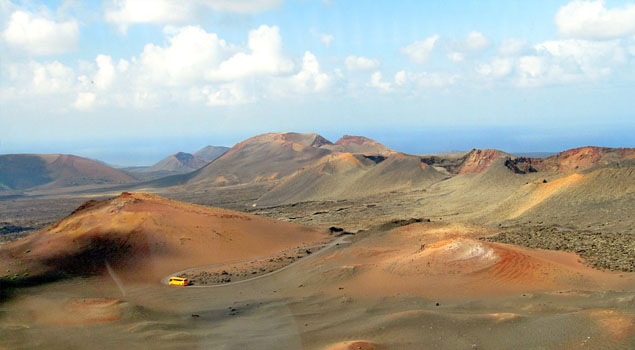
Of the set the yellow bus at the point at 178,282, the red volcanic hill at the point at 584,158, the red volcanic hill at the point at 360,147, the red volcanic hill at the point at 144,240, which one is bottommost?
the yellow bus at the point at 178,282

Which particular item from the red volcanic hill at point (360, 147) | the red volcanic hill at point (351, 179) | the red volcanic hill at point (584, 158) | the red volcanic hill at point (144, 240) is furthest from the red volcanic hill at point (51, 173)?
the red volcanic hill at point (144, 240)

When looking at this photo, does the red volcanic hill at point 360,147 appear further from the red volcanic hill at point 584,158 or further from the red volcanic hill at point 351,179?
the red volcanic hill at point 584,158

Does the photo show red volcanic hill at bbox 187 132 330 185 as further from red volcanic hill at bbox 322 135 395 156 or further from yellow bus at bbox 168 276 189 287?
yellow bus at bbox 168 276 189 287

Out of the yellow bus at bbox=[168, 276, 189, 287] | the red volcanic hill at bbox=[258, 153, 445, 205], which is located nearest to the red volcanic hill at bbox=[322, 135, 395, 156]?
the red volcanic hill at bbox=[258, 153, 445, 205]

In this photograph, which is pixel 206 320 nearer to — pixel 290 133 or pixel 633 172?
pixel 633 172

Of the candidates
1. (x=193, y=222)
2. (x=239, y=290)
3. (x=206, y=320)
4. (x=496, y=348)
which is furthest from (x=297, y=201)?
(x=496, y=348)

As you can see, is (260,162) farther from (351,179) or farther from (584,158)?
(584,158)
